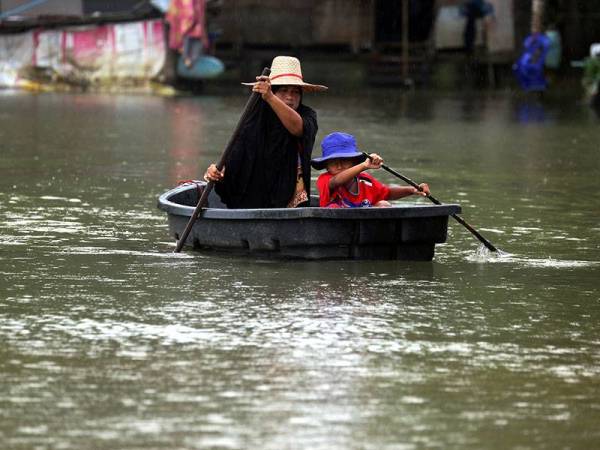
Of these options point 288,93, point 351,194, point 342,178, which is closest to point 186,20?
point 288,93

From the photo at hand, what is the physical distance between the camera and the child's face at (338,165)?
1016 cm

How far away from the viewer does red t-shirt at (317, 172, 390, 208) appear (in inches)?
399

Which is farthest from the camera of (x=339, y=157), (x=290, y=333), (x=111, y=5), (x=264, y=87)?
(x=111, y=5)

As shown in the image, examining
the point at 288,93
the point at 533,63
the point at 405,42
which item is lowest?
the point at 533,63

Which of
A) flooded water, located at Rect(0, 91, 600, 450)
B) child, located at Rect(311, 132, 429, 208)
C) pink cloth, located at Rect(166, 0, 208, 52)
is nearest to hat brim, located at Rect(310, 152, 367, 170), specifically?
child, located at Rect(311, 132, 429, 208)

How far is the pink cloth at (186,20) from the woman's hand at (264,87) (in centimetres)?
2167

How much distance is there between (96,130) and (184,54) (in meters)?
10.8

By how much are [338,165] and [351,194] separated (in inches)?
8.5

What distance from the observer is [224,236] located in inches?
399

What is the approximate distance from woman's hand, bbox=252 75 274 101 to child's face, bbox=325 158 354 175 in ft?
1.97

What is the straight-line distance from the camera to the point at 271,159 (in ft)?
34.4

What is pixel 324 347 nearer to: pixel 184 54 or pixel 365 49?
pixel 184 54

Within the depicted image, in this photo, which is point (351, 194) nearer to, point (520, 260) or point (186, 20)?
point (520, 260)

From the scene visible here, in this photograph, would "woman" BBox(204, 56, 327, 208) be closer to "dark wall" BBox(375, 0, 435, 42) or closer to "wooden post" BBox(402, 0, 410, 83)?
"wooden post" BBox(402, 0, 410, 83)
